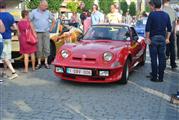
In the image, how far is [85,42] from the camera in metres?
9.95

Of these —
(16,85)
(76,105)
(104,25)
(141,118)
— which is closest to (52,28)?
(104,25)

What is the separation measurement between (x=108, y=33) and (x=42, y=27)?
6.49ft

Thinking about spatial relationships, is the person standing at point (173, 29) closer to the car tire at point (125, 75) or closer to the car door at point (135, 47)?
the car door at point (135, 47)

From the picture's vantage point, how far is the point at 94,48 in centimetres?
923

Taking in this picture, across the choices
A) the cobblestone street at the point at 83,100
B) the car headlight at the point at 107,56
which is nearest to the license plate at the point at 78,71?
the cobblestone street at the point at 83,100

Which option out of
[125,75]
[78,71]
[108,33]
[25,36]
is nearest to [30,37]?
[25,36]

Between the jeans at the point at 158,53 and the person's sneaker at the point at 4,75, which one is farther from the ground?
the jeans at the point at 158,53

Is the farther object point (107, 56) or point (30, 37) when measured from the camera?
point (30, 37)

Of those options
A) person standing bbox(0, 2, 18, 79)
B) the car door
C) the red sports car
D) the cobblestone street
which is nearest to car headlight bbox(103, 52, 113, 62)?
the red sports car

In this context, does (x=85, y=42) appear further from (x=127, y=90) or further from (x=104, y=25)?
(x=127, y=90)

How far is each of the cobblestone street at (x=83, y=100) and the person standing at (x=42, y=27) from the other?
1.14 meters

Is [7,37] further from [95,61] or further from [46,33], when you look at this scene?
[95,61]

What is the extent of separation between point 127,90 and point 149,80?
142 centimetres

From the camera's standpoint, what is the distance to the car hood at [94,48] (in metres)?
9.03
